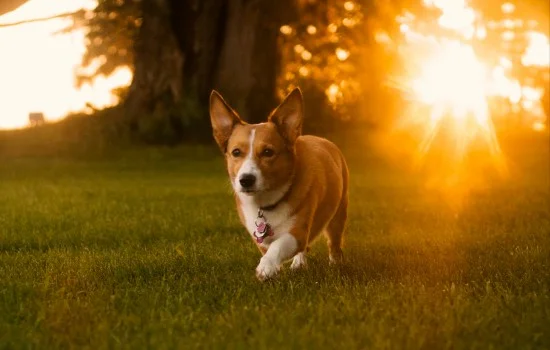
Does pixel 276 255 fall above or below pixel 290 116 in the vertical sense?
below

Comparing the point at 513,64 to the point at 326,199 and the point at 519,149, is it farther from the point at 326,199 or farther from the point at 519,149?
the point at 326,199

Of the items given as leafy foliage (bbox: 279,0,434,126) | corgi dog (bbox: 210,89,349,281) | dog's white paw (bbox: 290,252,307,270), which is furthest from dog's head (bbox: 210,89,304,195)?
leafy foliage (bbox: 279,0,434,126)

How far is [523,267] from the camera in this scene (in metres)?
7.31

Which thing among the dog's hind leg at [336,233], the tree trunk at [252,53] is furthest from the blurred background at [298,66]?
the dog's hind leg at [336,233]

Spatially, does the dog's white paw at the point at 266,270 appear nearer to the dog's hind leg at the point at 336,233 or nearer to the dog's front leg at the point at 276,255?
the dog's front leg at the point at 276,255

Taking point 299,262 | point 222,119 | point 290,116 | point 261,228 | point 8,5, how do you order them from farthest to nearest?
point 8,5 → point 299,262 → point 222,119 → point 290,116 → point 261,228

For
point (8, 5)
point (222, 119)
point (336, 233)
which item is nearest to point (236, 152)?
point (222, 119)

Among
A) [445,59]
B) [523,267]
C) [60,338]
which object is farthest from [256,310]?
[445,59]

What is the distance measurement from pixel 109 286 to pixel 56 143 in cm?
1831

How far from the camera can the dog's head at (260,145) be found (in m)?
6.66

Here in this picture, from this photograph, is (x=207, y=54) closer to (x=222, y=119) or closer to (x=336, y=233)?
(x=336, y=233)

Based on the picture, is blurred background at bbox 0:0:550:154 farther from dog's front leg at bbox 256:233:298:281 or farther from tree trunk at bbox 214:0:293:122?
dog's front leg at bbox 256:233:298:281

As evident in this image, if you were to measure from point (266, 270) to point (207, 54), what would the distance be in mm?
17472

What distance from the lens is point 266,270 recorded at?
6414 millimetres
